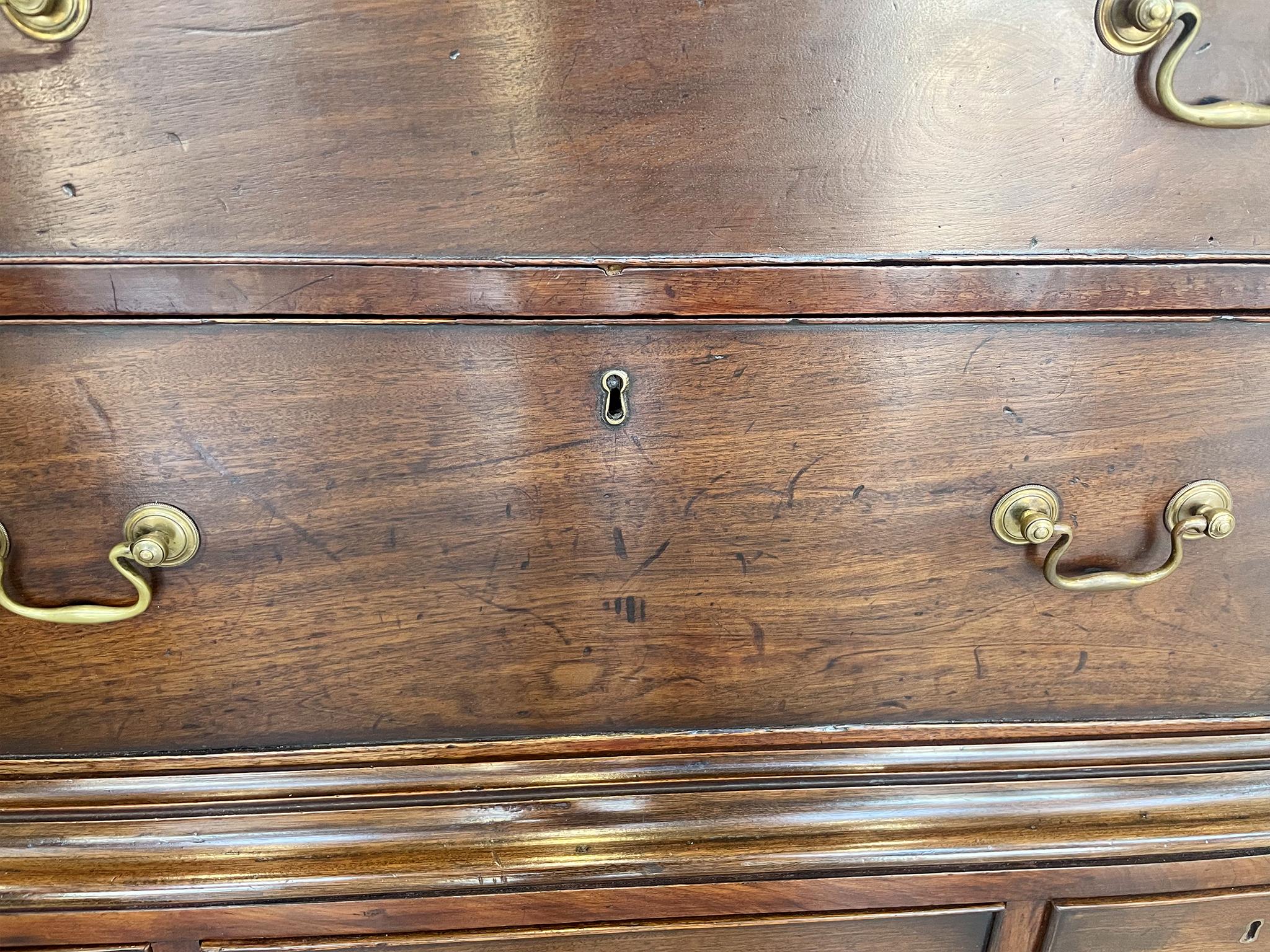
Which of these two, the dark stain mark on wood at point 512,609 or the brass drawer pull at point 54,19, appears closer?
the brass drawer pull at point 54,19

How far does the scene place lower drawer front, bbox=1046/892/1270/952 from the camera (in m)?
0.49

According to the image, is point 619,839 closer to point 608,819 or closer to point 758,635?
point 608,819

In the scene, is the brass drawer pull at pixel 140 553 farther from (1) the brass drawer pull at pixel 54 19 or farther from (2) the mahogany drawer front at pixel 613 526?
(1) the brass drawer pull at pixel 54 19

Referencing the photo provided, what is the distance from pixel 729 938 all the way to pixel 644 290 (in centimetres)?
35

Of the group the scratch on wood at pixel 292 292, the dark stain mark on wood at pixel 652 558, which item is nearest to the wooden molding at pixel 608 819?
the dark stain mark on wood at pixel 652 558

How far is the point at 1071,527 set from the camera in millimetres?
434

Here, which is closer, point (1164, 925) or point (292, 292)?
point (292, 292)

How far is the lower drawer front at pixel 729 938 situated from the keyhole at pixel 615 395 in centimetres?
28

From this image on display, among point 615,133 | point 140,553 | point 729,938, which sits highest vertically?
point 615,133

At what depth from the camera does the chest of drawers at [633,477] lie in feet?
1.19

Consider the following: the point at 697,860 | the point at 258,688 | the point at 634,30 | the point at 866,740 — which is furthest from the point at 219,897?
the point at 634,30

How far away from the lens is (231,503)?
1.38ft

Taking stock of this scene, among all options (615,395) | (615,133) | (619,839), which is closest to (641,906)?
(619,839)

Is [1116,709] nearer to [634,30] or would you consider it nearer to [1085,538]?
[1085,538]
